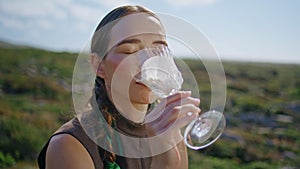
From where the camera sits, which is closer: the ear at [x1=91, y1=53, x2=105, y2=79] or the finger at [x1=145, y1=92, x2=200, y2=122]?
the finger at [x1=145, y1=92, x2=200, y2=122]

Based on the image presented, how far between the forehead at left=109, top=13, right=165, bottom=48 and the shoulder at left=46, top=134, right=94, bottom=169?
273mm

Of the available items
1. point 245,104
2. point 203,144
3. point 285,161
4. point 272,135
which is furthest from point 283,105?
point 203,144

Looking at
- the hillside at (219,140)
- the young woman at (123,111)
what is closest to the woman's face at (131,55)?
the young woman at (123,111)

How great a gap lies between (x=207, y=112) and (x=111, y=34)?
359 millimetres

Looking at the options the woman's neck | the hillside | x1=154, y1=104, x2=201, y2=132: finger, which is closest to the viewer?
x1=154, y1=104, x2=201, y2=132: finger

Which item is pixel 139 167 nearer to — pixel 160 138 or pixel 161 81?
pixel 160 138

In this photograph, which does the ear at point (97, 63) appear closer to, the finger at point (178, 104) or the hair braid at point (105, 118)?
the hair braid at point (105, 118)

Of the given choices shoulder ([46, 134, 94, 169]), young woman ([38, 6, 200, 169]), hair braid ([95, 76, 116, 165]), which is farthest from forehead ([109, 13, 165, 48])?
shoulder ([46, 134, 94, 169])

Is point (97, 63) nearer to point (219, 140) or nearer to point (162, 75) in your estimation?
point (162, 75)

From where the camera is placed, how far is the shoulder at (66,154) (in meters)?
1.17

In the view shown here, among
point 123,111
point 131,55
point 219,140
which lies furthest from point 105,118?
point 219,140

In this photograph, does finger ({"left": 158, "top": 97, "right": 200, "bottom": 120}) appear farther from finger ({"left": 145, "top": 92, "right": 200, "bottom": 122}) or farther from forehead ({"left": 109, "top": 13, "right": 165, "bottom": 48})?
forehead ({"left": 109, "top": 13, "right": 165, "bottom": 48})

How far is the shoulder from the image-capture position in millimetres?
1175

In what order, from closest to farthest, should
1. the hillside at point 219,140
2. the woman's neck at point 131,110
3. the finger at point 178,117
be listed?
the finger at point 178,117 < the woman's neck at point 131,110 < the hillside at point 219,140
